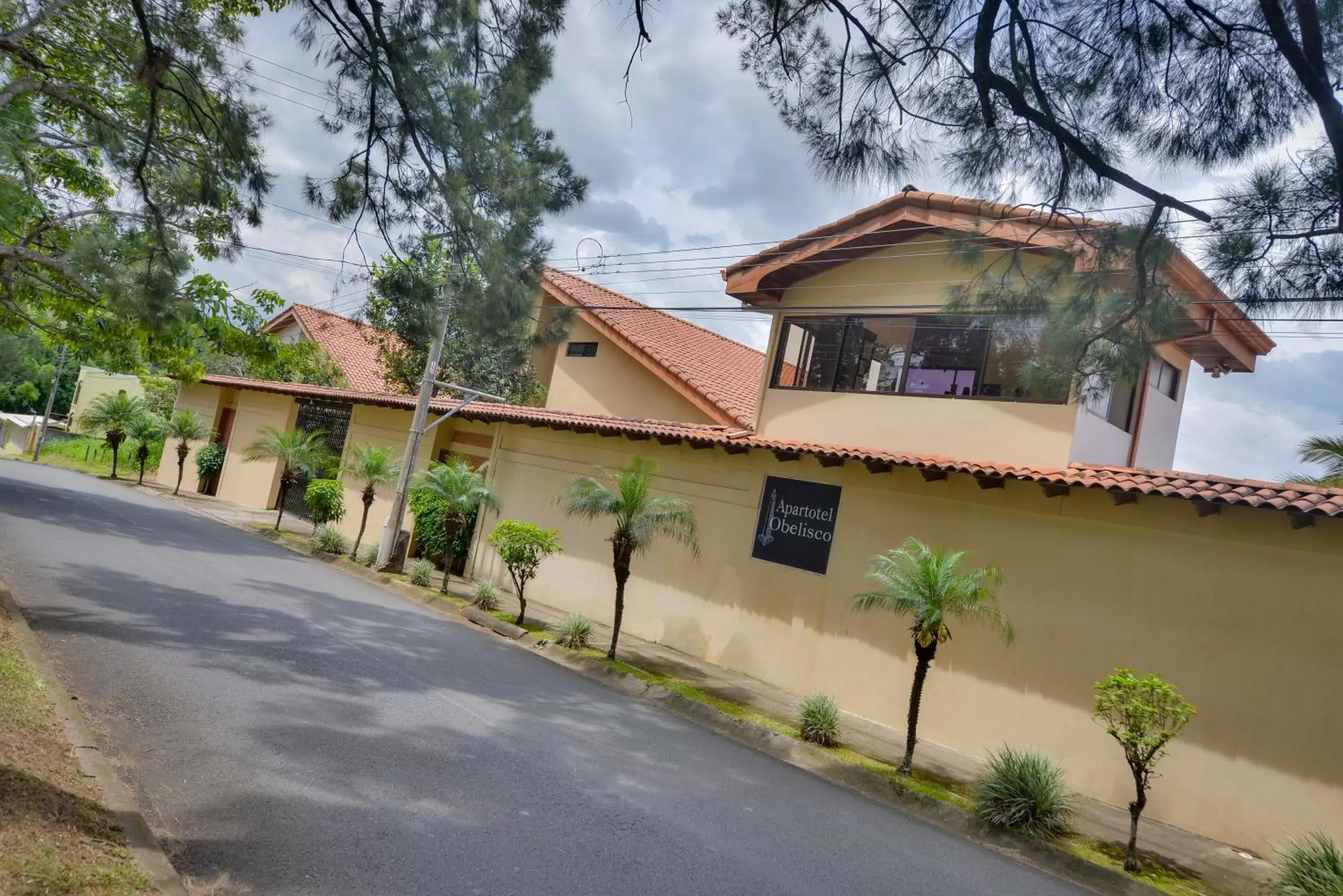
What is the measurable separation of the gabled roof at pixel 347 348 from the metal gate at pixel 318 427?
2.21 metres

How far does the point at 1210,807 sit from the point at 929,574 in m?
3.54

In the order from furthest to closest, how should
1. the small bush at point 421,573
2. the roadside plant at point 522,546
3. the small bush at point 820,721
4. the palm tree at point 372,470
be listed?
the palm tree at point 372,470
the small bush at point 421,573
the roadside plant at point 522,546
the small bush at point 820,721

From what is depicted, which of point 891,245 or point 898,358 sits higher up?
point 891,245

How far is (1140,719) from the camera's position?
7691mm

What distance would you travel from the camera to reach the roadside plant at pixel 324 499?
65.2ft

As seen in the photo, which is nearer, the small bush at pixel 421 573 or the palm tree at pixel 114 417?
the small bush at pixel 421 573

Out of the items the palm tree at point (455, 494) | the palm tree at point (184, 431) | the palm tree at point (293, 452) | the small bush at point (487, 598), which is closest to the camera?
the small bush at point (487, 598)

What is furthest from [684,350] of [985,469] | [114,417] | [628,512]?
[114,417]

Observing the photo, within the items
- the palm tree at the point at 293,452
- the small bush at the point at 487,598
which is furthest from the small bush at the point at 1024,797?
the palm tree at the point at 293,452

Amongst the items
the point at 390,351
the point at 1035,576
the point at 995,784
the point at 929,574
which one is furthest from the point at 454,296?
the point at 390,351

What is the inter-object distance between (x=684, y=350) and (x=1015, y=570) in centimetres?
1177

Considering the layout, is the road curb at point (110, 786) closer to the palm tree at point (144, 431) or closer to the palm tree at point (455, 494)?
the palm tree at point (455, 494)

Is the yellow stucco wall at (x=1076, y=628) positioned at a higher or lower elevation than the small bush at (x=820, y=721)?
higher

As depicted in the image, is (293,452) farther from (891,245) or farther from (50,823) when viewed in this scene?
(50,823)
